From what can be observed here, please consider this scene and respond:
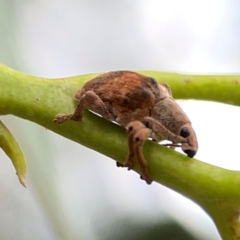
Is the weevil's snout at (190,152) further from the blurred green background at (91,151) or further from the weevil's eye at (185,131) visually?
the blurred green background at (91,151)

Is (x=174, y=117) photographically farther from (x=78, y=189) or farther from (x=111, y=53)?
(x=111, y=53)

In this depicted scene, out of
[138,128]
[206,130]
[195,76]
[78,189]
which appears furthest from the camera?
[206,130]

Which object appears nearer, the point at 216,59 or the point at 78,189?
the point at 78,189

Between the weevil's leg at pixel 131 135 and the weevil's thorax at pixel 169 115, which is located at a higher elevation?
the weevil's thorax at pixel 169 115

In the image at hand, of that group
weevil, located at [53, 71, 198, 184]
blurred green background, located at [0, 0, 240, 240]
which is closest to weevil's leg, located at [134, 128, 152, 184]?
weevil, located at [53, 71, 198, 184]

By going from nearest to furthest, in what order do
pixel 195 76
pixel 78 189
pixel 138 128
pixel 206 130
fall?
pixel 138 128 → pixel 195 76 → pixel 78 189 → pixel 206 130

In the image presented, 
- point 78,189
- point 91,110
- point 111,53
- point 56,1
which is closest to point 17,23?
point 56,1

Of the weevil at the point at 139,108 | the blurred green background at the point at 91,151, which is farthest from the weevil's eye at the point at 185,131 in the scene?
the blurred green background at the point at 91,151

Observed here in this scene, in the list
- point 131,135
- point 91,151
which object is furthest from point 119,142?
point 91,151
